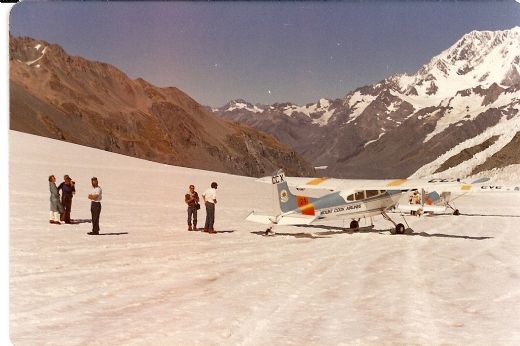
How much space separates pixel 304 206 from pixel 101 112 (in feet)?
535

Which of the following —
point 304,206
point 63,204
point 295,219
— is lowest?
point 295,219

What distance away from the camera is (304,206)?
21.6 meters

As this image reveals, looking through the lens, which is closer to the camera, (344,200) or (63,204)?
(63,204)

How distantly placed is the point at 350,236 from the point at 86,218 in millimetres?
11913

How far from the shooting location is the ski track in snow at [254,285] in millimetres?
7902

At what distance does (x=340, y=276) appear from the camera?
12.7m

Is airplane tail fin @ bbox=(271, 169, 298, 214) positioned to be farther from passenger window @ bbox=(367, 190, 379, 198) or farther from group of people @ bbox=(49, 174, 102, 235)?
group of people @ bbox=(49, 174, 102, 235)

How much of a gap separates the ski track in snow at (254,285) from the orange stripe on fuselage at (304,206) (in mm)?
1115

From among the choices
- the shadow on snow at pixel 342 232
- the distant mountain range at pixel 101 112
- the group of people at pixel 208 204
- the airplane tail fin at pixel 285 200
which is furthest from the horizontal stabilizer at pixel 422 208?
the distant mountain range at pixel 101 112

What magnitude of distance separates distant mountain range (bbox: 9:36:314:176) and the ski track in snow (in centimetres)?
12853

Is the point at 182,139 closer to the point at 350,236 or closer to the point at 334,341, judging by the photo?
the point at 350,236

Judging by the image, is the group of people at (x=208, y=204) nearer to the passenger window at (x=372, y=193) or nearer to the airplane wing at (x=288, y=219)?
the airplane wing at (x=288, y=219)

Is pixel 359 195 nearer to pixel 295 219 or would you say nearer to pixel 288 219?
pixel 295 219

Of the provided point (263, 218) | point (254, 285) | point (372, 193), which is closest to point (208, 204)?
point (263, 218)
